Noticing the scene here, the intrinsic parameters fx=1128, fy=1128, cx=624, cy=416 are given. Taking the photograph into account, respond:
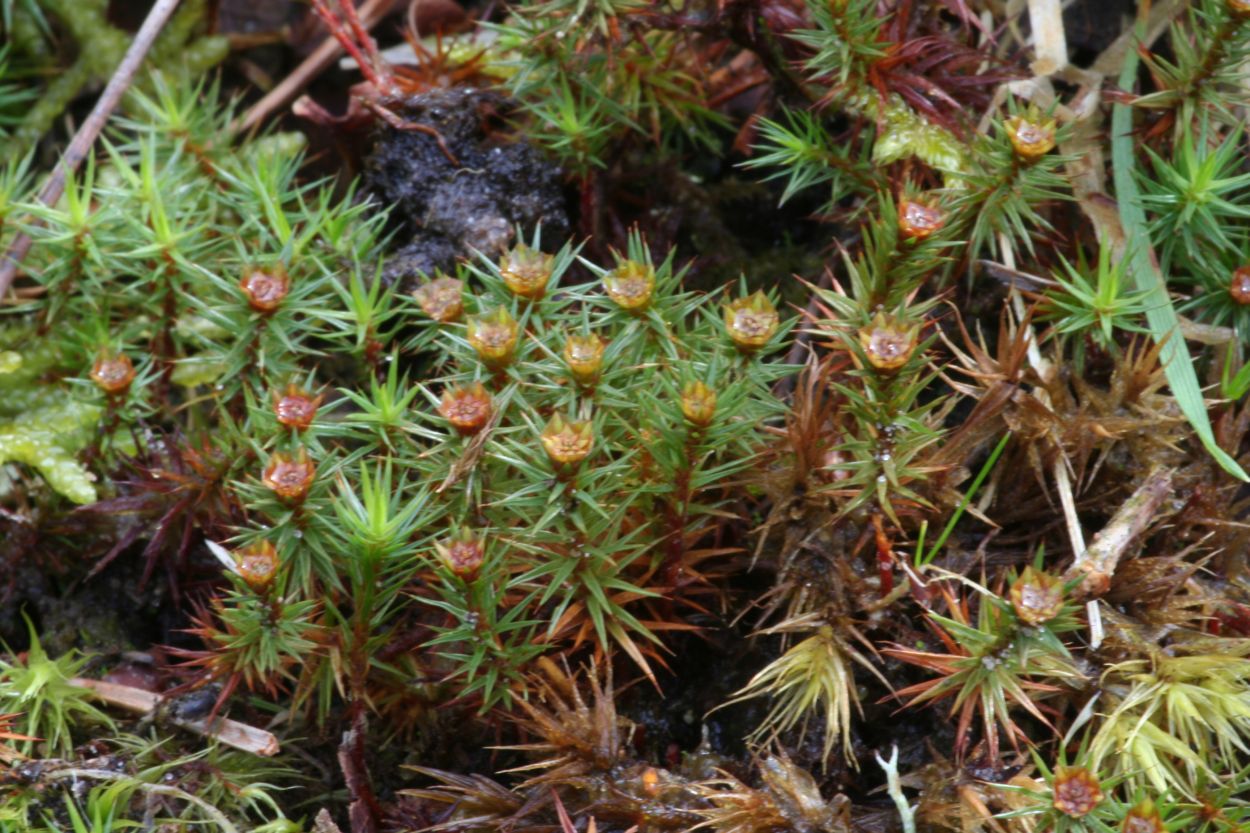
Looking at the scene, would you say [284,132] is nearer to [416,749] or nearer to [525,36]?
[525,36]

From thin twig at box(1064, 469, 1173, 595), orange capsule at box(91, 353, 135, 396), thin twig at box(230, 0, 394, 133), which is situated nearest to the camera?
thin twig at box(1064, 469, 1173, 595)

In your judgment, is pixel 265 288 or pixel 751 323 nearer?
pixel 751 323

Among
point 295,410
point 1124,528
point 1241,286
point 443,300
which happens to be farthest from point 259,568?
Answer: point 1241,286

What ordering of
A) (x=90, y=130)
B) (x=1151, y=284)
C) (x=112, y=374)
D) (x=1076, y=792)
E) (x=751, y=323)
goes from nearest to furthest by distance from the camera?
(x=1076, y=792)
(x=751, y=323)
(x=1151, y=284)
(x=112, y=374)
(x=90, y=130)

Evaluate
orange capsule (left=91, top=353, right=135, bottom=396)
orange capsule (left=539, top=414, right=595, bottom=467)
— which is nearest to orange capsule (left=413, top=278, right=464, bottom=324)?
orange capsule (left=539, top=414, right=595, bottom=467)

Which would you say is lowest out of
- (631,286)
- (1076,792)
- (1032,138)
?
(1076,792)

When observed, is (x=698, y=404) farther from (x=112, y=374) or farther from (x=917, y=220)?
(x=112, y=374)

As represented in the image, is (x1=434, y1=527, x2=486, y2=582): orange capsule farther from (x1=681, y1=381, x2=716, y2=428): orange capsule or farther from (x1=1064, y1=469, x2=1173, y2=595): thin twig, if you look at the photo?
(x1=1064, y1=469, x2=1173, y2=595): thin twig
